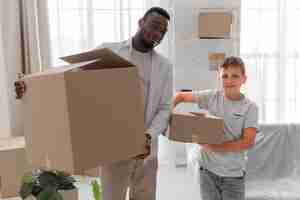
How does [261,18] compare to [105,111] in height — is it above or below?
above

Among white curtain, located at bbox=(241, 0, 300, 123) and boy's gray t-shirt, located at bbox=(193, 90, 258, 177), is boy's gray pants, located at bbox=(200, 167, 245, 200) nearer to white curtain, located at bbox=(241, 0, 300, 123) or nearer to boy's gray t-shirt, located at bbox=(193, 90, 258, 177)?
boy's gray t-shirt, located at bbox=(193, 90, 258, 177)

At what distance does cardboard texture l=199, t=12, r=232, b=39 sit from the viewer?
356 centimetres

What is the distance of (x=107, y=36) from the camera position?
12.5 feet

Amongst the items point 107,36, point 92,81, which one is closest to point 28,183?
point 92,81

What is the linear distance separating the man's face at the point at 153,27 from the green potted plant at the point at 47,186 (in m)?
0.76

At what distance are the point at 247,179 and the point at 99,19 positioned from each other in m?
2.07

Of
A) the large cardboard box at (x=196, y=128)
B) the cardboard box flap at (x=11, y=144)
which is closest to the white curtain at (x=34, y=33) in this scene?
the cardboard box flap at (x=11, y=144)

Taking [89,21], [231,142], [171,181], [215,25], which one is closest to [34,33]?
[89,21]

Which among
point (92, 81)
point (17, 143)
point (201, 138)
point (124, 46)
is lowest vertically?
point (17, 143)

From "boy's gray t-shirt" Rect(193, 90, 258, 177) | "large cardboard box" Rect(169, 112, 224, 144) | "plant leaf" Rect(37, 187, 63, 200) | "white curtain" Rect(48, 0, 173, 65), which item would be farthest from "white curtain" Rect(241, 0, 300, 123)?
"plant leaf" Rect(37, 187, 63, 200)

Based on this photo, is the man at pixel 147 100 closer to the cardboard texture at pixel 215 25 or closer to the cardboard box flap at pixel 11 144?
the cardboard box flap at pixel 11 144

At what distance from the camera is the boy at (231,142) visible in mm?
2041

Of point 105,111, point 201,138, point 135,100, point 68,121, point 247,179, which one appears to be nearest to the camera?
point 68,121

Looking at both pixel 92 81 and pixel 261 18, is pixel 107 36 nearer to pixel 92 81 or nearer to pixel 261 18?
pixel 261 18
